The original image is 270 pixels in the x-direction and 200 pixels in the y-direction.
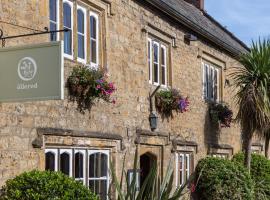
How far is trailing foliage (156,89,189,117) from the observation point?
14.7m

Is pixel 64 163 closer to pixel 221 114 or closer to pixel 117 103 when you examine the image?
pixel 117 103

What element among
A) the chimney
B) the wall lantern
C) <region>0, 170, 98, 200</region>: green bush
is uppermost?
the chimney

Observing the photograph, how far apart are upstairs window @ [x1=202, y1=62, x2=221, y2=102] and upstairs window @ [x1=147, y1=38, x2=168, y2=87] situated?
9.69ft

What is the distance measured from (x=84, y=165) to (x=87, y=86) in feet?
5.12

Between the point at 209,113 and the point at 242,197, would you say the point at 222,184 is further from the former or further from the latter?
the point at 209,113

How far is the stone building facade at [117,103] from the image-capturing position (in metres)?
9.76

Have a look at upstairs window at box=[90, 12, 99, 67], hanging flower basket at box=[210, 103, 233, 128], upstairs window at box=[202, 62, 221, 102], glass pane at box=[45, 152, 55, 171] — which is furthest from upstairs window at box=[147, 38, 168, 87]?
glass pane at box=[45, 152, 55, 171]

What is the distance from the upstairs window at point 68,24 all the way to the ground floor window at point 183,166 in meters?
5.64

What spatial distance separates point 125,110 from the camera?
42.9ft

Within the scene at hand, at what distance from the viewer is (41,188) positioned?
8.85 m

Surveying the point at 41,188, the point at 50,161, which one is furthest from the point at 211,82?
the point at 41,188

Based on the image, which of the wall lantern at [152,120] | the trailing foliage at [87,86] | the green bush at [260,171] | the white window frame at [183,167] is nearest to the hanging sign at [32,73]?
the trailing foliage at [87,86]

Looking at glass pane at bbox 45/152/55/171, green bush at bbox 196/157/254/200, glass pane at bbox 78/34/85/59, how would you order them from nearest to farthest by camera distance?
glass pane at bbox 45/152/55/171 < glass pane at bbox 78/34/85/59 < green bush at bbox 196/157/254/200

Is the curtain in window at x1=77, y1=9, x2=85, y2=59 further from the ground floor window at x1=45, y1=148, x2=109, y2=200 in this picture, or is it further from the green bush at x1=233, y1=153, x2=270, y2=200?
the green bush at x1=233, y1=153, x2=270, y2=200
